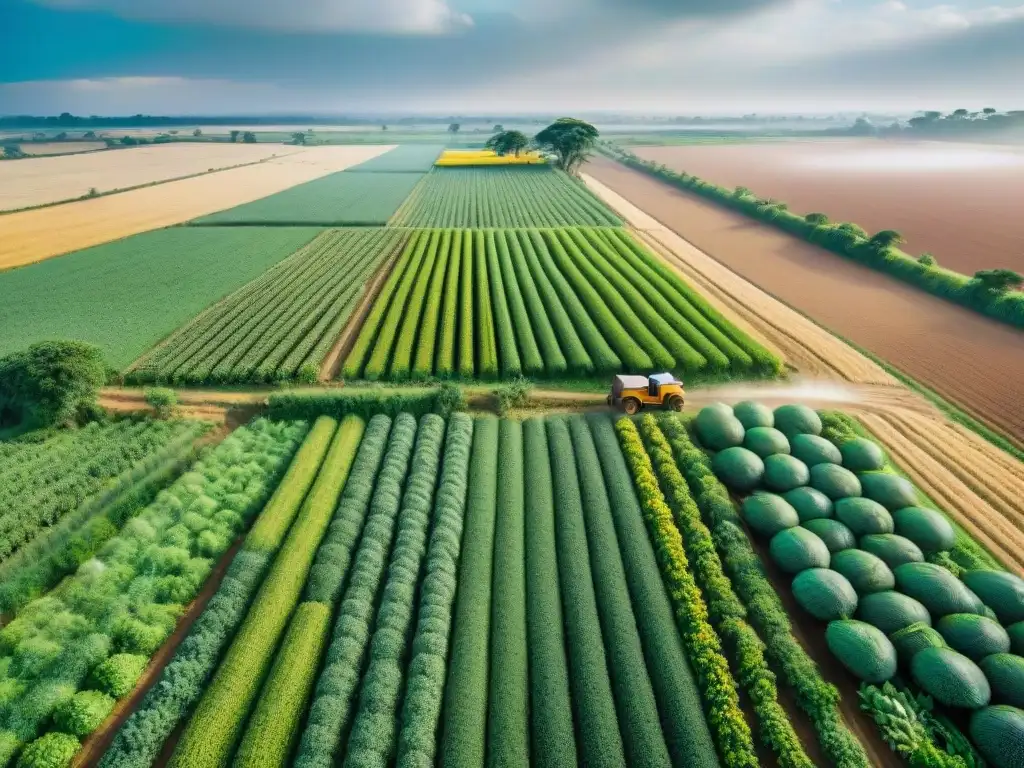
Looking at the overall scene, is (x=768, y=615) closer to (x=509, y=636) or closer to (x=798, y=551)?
(x=798, y=551)

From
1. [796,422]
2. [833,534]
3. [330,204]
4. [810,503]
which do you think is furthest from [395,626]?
[330,204]

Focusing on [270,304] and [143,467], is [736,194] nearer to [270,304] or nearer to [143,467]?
[270,304]

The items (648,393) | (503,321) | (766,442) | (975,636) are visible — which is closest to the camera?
(975,636)

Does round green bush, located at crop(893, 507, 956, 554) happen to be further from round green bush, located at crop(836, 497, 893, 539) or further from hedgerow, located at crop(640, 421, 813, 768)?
hedgerow, located at crop(640, 421, 813, 768)

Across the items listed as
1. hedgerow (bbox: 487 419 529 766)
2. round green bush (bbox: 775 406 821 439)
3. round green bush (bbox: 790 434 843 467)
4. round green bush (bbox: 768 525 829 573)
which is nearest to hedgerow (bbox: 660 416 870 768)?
round green bush (bbox: 768 525 829 573)

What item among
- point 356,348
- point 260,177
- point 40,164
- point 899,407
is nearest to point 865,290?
point 899,407

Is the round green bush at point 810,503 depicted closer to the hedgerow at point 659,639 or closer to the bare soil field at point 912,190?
the hedgerow at point 659,639
